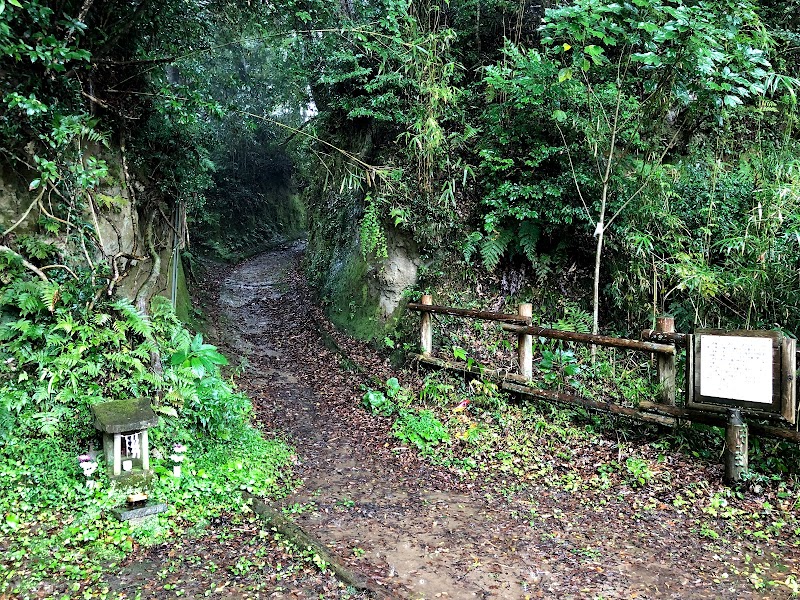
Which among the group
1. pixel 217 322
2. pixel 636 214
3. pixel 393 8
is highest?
pixel 393 8

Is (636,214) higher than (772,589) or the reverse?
higher

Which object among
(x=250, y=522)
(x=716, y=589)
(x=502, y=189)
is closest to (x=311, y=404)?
(x=250, y=522)

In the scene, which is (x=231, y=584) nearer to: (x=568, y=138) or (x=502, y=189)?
(x=502, y=189)

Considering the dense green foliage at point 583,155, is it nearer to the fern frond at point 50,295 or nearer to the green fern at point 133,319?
the green fern at point 133,319

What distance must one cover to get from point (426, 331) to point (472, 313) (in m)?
1.17

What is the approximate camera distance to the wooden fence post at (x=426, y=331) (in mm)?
8625

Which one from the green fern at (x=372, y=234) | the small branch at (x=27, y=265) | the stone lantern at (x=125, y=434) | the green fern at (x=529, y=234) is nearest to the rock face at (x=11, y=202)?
the small branch at (x=27, y=265)

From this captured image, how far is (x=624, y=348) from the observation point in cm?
638

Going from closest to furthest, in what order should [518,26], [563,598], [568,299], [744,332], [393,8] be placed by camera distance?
[563,598], [744,332], [393,8], [568,299], [518,26]

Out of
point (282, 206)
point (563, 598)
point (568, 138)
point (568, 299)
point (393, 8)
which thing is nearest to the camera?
point (563, 598)

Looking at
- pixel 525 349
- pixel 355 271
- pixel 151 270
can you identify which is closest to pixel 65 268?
pixel 151 270

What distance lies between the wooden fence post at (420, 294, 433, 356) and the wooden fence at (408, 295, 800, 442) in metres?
0.15

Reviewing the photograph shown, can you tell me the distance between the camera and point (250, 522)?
4.93 m

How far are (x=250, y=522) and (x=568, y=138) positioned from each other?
7692 mm
